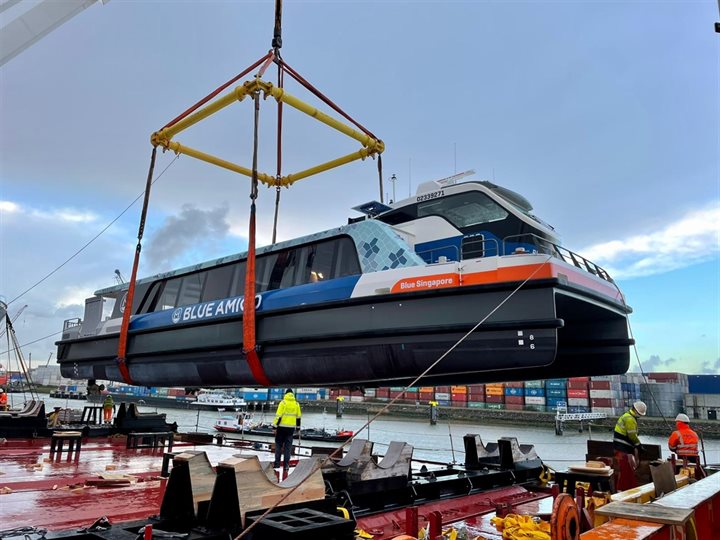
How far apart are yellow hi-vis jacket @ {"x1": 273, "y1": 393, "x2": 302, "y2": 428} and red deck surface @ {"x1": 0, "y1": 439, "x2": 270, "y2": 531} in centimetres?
120

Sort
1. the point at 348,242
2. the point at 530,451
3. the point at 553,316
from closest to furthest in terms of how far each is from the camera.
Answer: the point at 553,316
the point at 348,242
the point at 530,451

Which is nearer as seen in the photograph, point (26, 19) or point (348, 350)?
point (26, 19)

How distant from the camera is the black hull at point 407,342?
446 cm

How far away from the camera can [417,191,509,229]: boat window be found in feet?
18.2

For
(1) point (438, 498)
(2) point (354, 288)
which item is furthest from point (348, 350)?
(1) point (438, 498)

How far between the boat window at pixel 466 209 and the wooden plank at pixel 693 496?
9.90 feet

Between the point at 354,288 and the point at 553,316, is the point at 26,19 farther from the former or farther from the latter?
the point at 553,316

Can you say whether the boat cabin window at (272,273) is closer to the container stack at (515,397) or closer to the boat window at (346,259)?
the boat window at (346,259)

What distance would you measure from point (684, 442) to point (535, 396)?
36.6 m

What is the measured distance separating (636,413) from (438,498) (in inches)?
109

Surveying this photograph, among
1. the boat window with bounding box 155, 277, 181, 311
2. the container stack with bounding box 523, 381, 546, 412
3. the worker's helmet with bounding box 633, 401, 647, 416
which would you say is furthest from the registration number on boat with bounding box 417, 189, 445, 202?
the container stack with bounding box 523, 381, 546, 412

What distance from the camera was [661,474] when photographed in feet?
11.3

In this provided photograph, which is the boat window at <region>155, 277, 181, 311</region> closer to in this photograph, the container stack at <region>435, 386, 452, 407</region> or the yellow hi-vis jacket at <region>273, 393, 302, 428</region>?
the yellow hi-vis jacket at <region>273, 393, 302, 428</region>

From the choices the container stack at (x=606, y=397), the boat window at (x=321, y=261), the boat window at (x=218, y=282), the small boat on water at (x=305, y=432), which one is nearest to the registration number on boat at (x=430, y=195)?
the boat window at (x=321, y=261)
